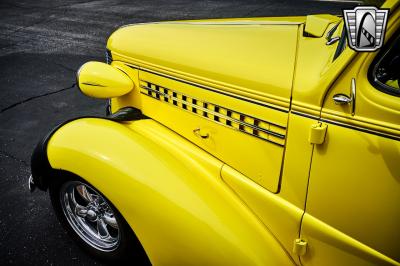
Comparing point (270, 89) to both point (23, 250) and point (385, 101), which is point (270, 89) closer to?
point (385, 101)

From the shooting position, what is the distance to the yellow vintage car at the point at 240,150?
1361 mm

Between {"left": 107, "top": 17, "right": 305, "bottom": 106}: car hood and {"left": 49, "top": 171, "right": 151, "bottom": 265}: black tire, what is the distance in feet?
2.88

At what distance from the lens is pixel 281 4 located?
10008 mm

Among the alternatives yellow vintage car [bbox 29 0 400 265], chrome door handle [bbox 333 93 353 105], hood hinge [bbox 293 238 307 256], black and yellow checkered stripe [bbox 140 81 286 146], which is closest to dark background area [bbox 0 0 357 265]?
yellow vintage car [bbox 29 0 400 265]

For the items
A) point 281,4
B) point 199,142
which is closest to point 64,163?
point 199,142

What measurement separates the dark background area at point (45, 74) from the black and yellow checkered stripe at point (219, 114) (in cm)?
127

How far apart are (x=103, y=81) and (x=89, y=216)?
931mm

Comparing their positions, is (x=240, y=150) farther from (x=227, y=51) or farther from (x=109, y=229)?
(x=109, y=229)

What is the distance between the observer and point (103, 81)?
2.39 meters

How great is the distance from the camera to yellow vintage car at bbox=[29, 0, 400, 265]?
1361mm

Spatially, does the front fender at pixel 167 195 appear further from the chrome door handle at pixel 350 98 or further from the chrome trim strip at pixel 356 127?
the chrome door handle at pixel 350 98

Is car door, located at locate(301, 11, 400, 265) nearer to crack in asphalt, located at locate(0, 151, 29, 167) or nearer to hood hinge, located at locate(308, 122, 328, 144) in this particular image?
hood hinge, located at locate(308, 122, 328, 144)

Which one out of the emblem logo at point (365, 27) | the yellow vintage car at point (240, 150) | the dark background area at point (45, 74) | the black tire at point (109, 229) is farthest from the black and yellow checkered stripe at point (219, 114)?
the dark background area at point (45, 74)

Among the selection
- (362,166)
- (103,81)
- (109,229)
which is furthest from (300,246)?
(103,81)
